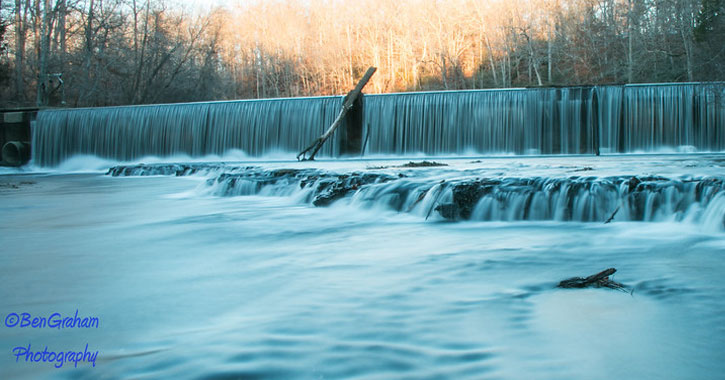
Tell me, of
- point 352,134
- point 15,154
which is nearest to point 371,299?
point 352,134

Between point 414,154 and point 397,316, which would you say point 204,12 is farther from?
point 397,316

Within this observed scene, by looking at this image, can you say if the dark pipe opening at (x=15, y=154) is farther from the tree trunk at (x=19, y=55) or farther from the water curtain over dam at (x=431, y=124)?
the tree trunk at (x=19, y=55)

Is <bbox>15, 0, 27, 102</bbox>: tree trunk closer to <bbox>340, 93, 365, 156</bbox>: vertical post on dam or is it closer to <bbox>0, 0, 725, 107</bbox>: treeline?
<bbox>0, 0, 725, 107</bbox>: treeline

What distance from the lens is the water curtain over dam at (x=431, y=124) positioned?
14.0m

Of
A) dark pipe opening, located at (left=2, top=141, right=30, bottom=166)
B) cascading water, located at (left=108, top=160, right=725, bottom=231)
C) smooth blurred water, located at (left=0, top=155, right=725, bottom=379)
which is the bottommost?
smooth blurred water, located at (left=0, top=155, right=725, bottom=379)

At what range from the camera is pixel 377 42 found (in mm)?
48281

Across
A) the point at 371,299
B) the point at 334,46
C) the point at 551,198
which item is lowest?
the point at 371,299

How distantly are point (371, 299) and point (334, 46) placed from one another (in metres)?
44.9

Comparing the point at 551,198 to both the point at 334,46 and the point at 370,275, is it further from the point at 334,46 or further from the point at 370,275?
the point at 334,46

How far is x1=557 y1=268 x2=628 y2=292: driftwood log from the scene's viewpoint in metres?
3.11

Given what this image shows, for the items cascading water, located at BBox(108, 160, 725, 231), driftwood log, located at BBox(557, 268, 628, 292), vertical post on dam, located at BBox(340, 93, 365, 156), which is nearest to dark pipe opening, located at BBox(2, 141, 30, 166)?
vertical post on dam, located at BBox(340, 93, 365, 156)

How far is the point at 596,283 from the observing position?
3141 millimetres

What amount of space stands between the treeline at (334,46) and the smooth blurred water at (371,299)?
28.0 ft

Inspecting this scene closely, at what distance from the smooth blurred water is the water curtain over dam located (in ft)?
29.2
